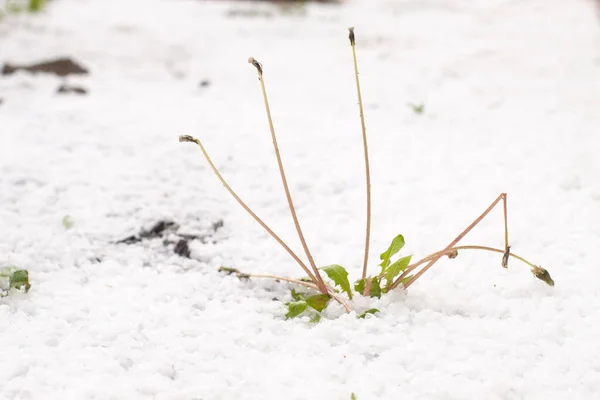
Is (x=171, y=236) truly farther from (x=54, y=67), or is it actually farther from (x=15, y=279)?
(x=54, y=67)

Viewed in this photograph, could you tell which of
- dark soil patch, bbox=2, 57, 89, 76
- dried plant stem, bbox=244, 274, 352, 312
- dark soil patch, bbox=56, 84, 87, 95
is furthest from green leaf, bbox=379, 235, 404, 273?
dark soil patch, bbox=2, 57, 89, 76

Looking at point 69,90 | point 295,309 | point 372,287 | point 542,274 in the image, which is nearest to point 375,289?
point 372,287

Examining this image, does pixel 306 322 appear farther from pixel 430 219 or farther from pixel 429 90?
pixel 429 90

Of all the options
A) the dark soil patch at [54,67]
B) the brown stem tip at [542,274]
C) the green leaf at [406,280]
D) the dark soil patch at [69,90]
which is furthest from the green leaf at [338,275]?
the dark soil patch at [54,67]

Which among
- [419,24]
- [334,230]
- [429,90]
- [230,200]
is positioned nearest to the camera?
[334,230]

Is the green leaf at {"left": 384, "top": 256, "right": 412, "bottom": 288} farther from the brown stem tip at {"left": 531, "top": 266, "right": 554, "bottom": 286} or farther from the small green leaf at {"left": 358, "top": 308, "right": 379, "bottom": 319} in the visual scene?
the brown stem tip at {"left": 531, "top": 266, "right": 554, "bottom": 286}

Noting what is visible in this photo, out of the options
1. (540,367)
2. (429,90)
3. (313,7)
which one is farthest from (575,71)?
(313,7)
